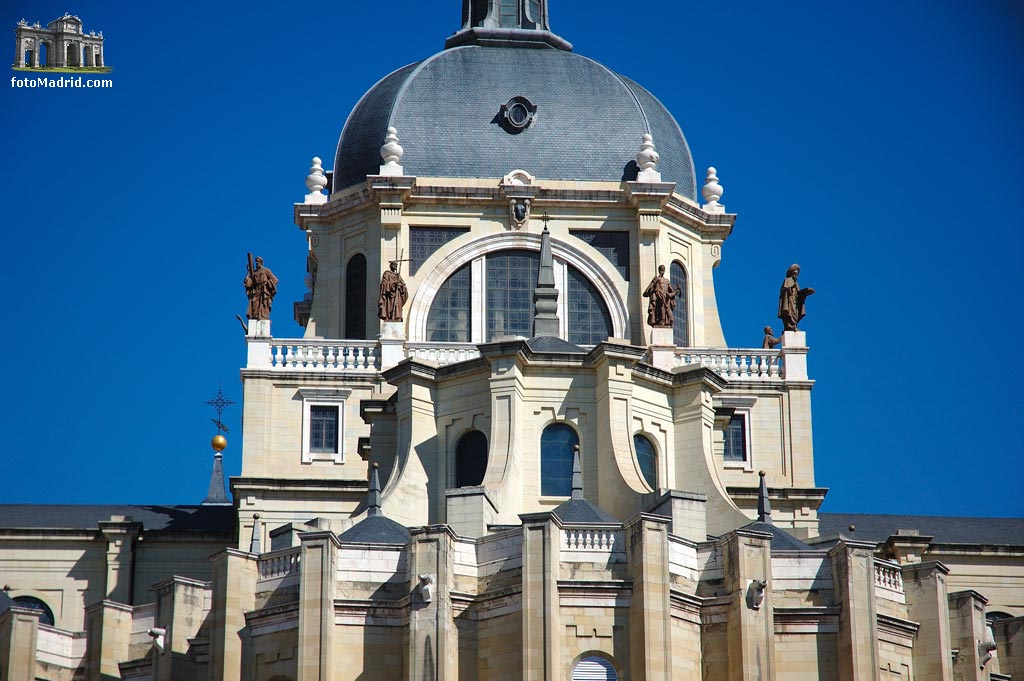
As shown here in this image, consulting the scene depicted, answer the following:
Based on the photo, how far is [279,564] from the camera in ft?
Answer: 219

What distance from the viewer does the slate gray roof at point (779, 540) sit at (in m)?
67.9

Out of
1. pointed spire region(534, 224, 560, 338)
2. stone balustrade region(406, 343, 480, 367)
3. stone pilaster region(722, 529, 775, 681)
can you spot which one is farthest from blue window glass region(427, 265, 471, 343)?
stone pilaster region(722, 529, 775, 681)

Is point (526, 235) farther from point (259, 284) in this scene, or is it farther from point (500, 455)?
point (500, 455)

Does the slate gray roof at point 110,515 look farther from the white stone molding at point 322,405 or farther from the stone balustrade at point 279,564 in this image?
Answer: the stone balustrade at point 279,564

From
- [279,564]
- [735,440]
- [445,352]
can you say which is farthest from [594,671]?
[445,352]

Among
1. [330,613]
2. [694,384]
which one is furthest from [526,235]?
[330,613]

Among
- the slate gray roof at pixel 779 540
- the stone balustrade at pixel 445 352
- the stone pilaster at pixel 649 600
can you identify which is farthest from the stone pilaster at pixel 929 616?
the stone balustrade at pixel 445 352

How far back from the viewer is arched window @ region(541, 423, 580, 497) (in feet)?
240

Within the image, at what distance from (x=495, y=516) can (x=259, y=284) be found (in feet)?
66.3

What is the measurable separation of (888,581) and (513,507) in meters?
10.5

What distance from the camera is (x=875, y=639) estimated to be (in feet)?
216

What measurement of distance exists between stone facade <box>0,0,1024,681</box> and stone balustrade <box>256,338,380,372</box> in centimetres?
10

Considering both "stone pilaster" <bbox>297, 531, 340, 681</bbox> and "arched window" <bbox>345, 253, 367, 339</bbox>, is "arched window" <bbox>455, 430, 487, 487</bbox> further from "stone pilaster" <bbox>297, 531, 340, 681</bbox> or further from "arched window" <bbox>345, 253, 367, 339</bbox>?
"arched window" <bbox>345, 253, 367, 339</bbox>

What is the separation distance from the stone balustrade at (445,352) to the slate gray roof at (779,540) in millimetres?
17482
